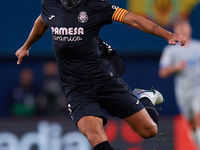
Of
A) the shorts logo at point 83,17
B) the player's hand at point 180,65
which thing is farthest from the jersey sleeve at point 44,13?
the player's hand at point 180,65

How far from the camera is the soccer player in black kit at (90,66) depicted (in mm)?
5316

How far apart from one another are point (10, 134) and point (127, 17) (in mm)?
4835

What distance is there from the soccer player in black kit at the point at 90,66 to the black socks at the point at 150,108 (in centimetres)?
15

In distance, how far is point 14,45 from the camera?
39.3 feet

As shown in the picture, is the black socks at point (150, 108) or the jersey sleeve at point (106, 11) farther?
the black socks at point (150, 108)

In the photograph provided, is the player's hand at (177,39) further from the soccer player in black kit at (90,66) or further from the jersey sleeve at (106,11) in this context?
the jersey sleeve at (106,11)

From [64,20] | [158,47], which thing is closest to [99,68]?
[64,20]

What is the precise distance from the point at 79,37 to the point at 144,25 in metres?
0.76

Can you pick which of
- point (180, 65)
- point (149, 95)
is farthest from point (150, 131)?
point (180, 65)

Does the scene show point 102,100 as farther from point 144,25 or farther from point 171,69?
point 171,69

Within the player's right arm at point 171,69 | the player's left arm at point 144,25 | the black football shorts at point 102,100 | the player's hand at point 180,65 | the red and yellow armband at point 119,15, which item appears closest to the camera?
the player's left arm at point 144,25

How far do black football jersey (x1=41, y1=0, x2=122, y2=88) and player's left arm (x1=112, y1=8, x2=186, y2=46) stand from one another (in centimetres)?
13

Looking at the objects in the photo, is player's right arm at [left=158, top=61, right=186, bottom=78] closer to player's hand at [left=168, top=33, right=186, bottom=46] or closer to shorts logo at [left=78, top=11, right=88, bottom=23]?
shorts logo at [left=78, top=11, right=88, bottom=23]

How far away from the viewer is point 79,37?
5402 mm
